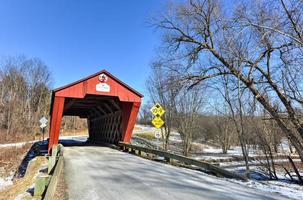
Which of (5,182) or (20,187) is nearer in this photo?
(20,187)

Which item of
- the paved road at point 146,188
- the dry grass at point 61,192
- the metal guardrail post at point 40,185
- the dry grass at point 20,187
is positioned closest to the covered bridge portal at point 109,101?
the dry grass at point 20,187

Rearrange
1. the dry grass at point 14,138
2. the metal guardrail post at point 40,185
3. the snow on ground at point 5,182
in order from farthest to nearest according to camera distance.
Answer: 1. the dry grass at point 14,138
2. the snow on ground at point 5,182
3. the metal guardrail post at point 40,185

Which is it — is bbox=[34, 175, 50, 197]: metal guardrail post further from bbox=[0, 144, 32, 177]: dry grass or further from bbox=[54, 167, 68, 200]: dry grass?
bbox=[0, 144, 32, 177]: dry grass

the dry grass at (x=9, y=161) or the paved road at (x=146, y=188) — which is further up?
the paved road at (x=146, y=188)

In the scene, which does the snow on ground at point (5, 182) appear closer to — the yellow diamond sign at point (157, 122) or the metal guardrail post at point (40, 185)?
the yellow diamond sign at point (157, 122)

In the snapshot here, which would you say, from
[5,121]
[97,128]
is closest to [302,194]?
[97,128]

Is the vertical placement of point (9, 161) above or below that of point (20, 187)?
below

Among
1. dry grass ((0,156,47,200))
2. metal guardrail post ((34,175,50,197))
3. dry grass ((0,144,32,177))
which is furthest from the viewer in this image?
dry grass ((0,144,32,177))

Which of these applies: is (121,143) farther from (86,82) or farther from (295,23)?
(295,23)

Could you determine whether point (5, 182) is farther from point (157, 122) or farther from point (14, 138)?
point (14, 138)

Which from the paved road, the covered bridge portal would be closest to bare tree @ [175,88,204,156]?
the covered bridge portal

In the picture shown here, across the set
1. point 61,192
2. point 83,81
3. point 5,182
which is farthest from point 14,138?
point 61,192

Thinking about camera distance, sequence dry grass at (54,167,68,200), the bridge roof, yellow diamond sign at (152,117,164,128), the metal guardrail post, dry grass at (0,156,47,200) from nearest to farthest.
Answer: dry grass at (54,167,68,200) < the metal guardrail post < dry grass at (0,156,47,200) < yellow diamond sign at (152,117,164,128) < the bridge roof

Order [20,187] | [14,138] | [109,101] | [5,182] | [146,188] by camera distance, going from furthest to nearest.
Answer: [14,138] → [109,101] → [5,182] → [20,187] → [146,188]
